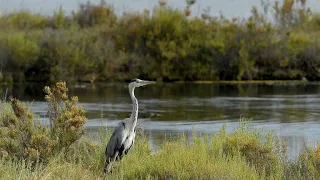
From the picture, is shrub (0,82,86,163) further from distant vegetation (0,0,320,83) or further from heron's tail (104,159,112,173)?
distant vegetation (0,0,320,83)

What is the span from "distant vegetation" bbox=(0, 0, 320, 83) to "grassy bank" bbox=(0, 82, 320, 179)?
31.5m

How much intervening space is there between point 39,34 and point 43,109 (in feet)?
71.8

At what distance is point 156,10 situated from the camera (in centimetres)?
5028

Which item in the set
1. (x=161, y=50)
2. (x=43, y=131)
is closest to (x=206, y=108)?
(x=43, y=131)

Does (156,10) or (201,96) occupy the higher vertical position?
(156,10)

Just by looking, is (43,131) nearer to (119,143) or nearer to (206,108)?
(119,143)

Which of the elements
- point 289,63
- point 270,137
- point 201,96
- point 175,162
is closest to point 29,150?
point 175,162

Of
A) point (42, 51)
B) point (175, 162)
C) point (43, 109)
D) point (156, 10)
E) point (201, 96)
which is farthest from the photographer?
point (156, 10)

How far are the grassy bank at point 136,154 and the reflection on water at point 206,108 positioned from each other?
2.60 metres

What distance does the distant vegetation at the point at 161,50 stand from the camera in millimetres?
44219

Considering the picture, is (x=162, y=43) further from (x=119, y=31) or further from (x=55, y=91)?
(x=55, y=91)

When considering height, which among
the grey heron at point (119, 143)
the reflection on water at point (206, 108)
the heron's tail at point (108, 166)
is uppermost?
the grey heron at point (119, 143)

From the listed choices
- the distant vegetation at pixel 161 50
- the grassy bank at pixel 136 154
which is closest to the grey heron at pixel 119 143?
the grassy bank at pixel 136 154

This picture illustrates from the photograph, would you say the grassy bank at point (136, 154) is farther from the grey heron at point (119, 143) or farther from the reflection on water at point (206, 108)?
the reflection on water at point (206, 108)
